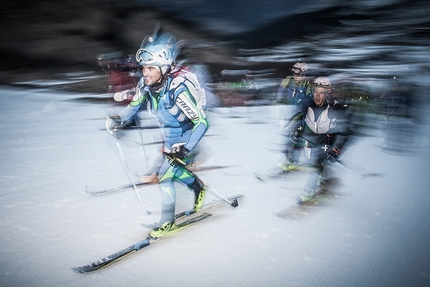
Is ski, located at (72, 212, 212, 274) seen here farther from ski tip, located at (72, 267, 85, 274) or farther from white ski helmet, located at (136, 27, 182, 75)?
white ski helmet, located at (136, 27, 182, 75)

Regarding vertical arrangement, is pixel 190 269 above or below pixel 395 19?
below

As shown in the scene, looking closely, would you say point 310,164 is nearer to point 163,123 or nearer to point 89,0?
point 163,123

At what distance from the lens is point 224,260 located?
235 cm

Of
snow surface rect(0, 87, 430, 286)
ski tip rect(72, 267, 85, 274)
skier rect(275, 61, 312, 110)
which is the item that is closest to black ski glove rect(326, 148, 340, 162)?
snow surface rect(0, 87, 430, 286)

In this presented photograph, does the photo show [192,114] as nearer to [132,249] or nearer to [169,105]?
[169,105]

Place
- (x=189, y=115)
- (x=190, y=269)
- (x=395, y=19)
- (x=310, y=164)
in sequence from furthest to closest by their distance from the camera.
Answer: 1. (x=395, y=19)
2. (x=310, y=164)
3. (x=189, y=115)
4. (x=190, y=269)

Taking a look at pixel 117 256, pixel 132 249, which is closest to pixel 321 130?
pixel 132 249

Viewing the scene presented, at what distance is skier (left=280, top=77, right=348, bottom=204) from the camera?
328 centimetres

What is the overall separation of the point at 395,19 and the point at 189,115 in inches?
893

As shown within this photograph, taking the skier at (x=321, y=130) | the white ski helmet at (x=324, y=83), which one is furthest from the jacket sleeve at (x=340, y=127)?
the white ski helmet at (x=324, y=83)

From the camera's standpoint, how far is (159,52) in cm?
241

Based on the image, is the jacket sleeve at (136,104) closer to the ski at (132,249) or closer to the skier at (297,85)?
the ski at (132,249)

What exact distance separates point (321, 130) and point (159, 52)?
2383 mm

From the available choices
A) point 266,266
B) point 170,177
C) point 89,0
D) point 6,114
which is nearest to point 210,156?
point 170,177
